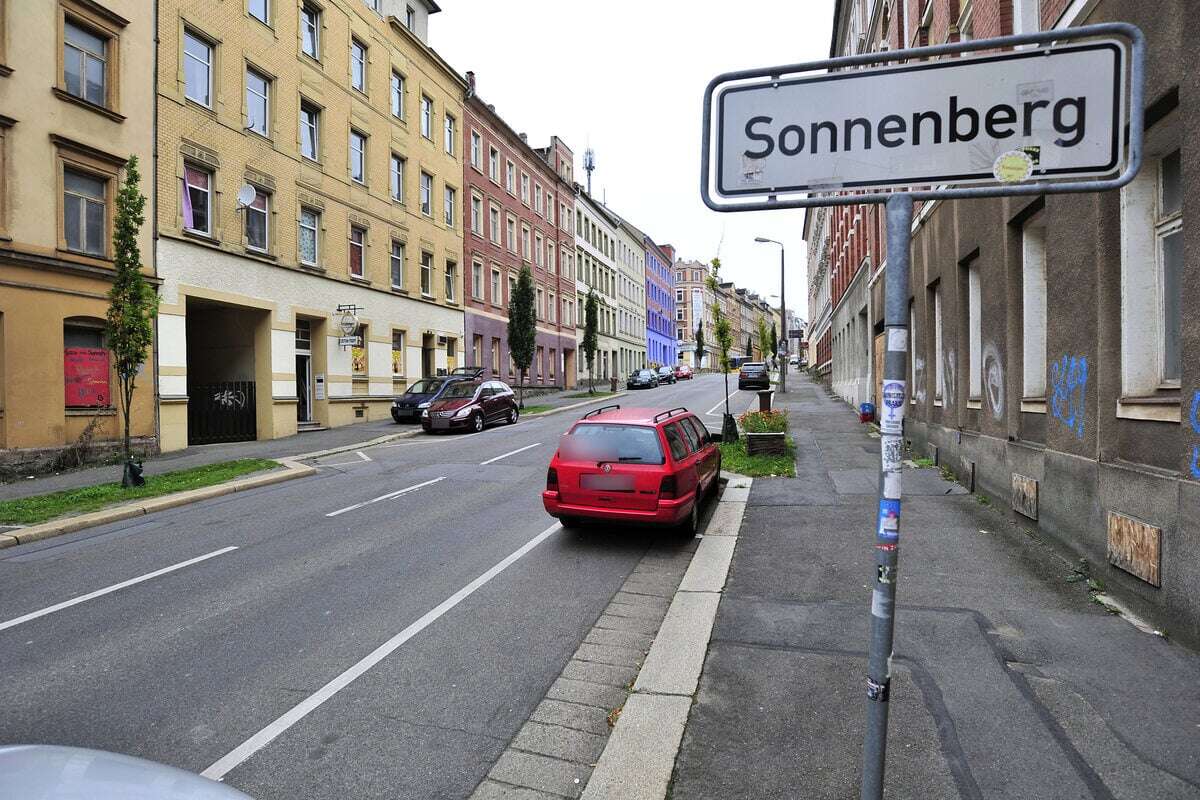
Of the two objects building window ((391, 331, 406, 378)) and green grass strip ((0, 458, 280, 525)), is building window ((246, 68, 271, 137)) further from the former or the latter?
green grass strip ((0, 458, 280, 525))

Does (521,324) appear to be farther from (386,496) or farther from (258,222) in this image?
(386,496)

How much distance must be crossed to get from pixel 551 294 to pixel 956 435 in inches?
1533

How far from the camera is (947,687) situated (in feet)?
13.8

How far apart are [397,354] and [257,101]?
10320mm

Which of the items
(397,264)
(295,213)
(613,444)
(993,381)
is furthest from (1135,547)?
(397,264)

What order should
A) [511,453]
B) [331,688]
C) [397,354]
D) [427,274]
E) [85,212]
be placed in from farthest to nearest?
[427,274] < [397,354] < [511,453] < [85,212] < [331,688]

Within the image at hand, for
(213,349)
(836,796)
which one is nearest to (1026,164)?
(836,796)

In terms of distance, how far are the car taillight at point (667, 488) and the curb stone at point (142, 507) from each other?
7997mm

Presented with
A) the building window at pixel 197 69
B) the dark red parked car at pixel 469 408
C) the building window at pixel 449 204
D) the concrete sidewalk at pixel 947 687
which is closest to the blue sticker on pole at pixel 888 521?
the concrete sidewalk at pixel 947 687

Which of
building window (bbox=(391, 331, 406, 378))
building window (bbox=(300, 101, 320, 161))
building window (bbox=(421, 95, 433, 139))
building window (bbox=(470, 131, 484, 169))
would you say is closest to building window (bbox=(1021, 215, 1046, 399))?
building window (bbox=(300, 101, 320, 161))

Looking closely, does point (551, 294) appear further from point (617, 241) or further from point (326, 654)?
point (326, 654)

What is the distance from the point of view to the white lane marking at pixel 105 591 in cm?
593

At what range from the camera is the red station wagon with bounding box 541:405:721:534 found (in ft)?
26.1

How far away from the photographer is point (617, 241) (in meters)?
65.8
